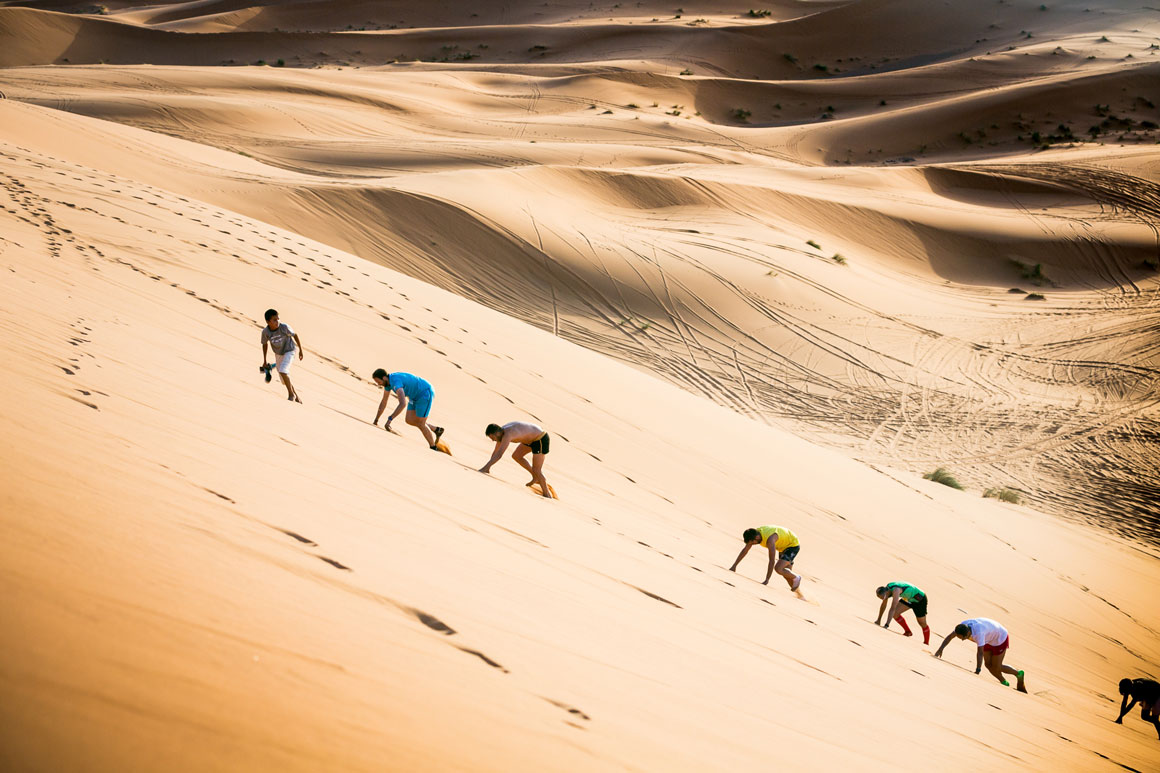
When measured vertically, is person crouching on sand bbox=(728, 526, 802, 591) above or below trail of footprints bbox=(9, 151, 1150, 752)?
below

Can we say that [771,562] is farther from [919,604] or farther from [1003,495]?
[1003,495]

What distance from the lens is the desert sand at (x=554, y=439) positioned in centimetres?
224

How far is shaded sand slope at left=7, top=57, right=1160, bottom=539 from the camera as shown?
48.4ft

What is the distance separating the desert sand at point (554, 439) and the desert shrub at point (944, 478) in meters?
0.31

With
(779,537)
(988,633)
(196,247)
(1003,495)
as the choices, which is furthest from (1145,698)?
(196,247)

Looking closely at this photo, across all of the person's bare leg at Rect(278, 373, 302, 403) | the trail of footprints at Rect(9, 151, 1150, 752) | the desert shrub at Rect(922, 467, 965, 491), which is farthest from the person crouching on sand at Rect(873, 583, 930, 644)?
the desert shrub at Rect(922, 467, 965, 491)

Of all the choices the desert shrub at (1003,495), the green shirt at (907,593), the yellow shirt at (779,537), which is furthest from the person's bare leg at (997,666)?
the desert shrub at (1003,495)

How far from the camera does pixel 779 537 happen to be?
23.5ft

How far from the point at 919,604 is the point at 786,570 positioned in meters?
1.31

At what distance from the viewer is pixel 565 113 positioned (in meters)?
35.8

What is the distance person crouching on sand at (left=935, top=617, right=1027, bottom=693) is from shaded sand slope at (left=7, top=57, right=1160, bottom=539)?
21.6 feet

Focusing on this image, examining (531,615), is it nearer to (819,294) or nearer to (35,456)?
(35,456)

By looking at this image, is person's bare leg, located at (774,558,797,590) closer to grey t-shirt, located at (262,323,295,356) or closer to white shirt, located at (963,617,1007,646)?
white shirt, located at (963,617,1007,646)

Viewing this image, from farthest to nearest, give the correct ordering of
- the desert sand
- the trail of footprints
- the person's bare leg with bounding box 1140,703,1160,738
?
the trail of footprints < the person's bare leg with bounding box 1140,703,1160,738 < the desert sand
